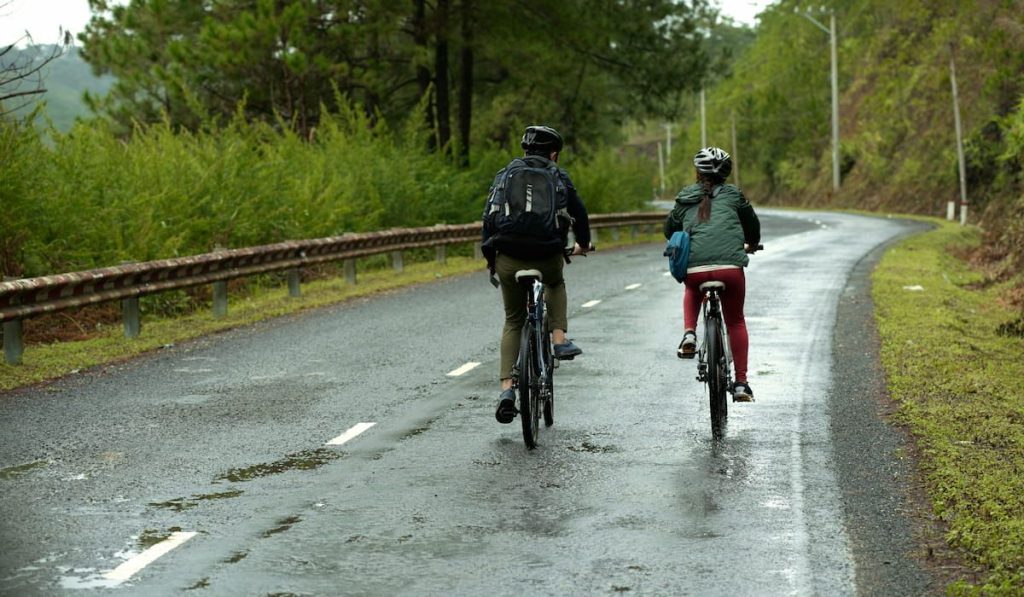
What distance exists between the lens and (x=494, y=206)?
9.27 meters

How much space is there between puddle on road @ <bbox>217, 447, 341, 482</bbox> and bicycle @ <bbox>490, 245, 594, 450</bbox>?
1.28m

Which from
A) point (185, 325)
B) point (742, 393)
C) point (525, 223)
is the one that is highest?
point (525, 223)

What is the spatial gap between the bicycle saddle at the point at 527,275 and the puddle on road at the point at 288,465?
66.4 inches

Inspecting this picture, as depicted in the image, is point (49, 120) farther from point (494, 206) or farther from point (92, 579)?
point (92, 579)

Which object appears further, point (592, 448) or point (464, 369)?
point (464, 369)

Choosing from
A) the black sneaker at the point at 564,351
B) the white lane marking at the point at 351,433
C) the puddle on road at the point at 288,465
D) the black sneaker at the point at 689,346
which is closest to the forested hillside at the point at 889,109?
the black sneaker at the point at 689,346

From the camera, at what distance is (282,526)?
7133 millimetres

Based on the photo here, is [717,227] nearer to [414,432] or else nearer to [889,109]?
[414,432]

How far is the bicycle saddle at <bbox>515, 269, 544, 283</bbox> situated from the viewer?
928cm

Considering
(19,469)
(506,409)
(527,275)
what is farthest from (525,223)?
(19,469)

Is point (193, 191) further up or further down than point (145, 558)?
further up

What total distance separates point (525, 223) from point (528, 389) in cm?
112

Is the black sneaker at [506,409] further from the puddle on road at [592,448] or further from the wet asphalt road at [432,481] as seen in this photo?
the puddle on road at [592,448]

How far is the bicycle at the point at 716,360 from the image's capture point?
9.47 metres
